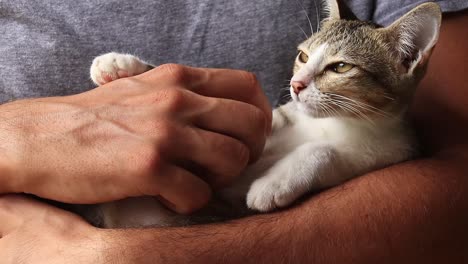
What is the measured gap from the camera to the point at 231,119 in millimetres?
872

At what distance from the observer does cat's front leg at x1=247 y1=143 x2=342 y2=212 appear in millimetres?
854

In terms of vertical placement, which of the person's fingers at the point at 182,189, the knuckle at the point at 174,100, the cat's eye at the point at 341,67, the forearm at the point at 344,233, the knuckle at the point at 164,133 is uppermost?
the knuckle at the point at 174,100

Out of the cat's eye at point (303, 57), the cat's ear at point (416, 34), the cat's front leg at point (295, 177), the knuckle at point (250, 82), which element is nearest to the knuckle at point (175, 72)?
the knuckle at point (250, 82)

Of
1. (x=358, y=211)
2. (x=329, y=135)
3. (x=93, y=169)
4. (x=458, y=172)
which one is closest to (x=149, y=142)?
(x=93, y=169)

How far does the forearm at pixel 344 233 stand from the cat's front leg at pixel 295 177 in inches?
1.3

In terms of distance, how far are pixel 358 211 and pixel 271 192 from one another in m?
0.16

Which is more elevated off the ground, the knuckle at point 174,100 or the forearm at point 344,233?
the knuckle at point 174,100

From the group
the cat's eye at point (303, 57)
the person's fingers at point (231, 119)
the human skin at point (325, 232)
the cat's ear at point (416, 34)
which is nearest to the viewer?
the human skin at point (325, 232)

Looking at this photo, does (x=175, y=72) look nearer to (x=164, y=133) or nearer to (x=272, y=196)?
(x=164, y=133)

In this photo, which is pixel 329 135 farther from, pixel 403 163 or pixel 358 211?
pixel 358 211

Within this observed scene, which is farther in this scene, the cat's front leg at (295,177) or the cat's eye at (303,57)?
the cat's eye at (303,57)

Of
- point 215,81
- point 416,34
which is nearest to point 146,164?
point 215,81

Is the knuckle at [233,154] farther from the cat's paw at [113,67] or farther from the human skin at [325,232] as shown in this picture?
the cat's paw at [113,67]

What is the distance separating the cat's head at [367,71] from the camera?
1036mm
